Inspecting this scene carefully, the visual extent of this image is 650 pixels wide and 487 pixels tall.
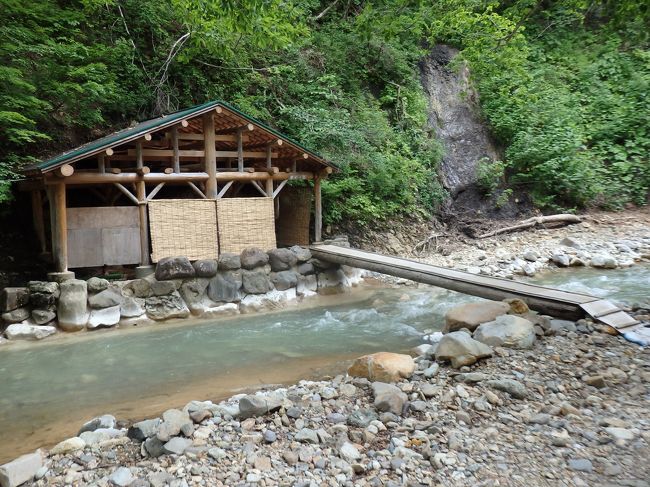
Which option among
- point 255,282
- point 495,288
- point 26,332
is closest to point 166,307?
point 255,282

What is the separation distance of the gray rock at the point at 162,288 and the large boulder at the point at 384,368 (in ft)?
15.6

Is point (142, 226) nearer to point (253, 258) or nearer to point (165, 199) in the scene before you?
point (165, 199)

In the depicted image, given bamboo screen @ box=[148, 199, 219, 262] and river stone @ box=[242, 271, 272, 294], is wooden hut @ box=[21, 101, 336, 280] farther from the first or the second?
river stone @ box=[242, 271, 272, 294]

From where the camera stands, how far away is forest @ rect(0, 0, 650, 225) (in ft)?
30.9

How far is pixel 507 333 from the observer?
5227 mm

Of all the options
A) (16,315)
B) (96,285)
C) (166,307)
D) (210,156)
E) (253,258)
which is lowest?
(166,307)

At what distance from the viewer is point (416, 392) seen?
425 centimetres

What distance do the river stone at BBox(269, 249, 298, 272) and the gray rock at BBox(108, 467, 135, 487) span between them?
6.54 m

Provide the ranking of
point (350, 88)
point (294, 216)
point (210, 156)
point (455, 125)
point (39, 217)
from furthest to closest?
point (455, 125) < point (350, 88) < point (294, 216) < point (39, 217) < point (210, 156)

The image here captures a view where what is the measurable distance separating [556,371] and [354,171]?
906 cm

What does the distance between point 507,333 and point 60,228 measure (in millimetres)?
7327

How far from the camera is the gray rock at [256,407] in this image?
4098 mm

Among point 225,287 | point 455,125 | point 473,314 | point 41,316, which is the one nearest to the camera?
point 473,314

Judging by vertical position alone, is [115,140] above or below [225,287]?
above
